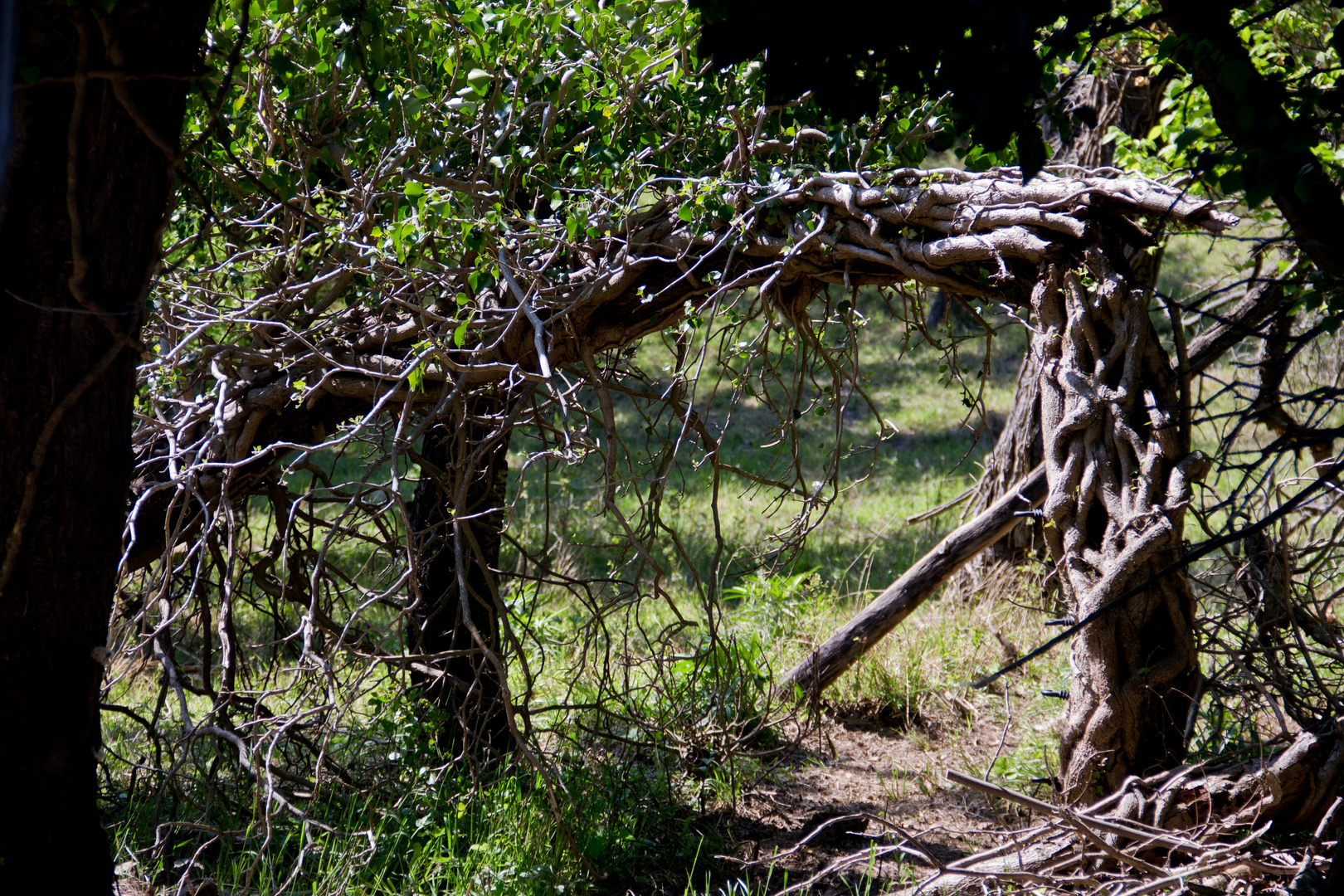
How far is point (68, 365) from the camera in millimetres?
1960

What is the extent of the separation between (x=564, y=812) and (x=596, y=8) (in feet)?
8.54

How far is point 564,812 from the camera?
11.1 ft

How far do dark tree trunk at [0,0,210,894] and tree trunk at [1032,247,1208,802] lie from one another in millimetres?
2323

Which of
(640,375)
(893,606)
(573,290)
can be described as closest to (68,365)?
(573,290)

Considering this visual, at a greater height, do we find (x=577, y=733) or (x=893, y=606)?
(x=893, y=606)

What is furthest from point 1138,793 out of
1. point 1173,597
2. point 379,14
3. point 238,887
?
point 379,14

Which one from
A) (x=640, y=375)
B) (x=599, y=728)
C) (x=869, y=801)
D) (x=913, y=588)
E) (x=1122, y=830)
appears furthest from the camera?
(x=913, y=588)

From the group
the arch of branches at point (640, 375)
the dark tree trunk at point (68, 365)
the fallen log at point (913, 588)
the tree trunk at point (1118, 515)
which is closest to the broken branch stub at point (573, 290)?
the arch of branches at point (640, 375)

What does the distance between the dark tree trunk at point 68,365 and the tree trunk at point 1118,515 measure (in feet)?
7.62

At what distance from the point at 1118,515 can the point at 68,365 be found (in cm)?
257

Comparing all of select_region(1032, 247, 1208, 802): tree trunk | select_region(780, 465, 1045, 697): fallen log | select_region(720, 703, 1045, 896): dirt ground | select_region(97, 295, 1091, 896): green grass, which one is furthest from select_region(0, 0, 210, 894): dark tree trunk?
select_region(780, 465, 1045, 697): fallen log

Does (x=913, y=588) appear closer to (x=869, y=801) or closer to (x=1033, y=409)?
(x=869, y=801)

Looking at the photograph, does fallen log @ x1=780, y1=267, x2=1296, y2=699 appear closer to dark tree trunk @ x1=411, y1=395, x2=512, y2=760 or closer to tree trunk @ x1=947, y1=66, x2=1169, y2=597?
tree trunk @ x1=947, y1=66, x2=1169, y2=597

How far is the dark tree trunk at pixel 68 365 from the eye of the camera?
1.88 m
